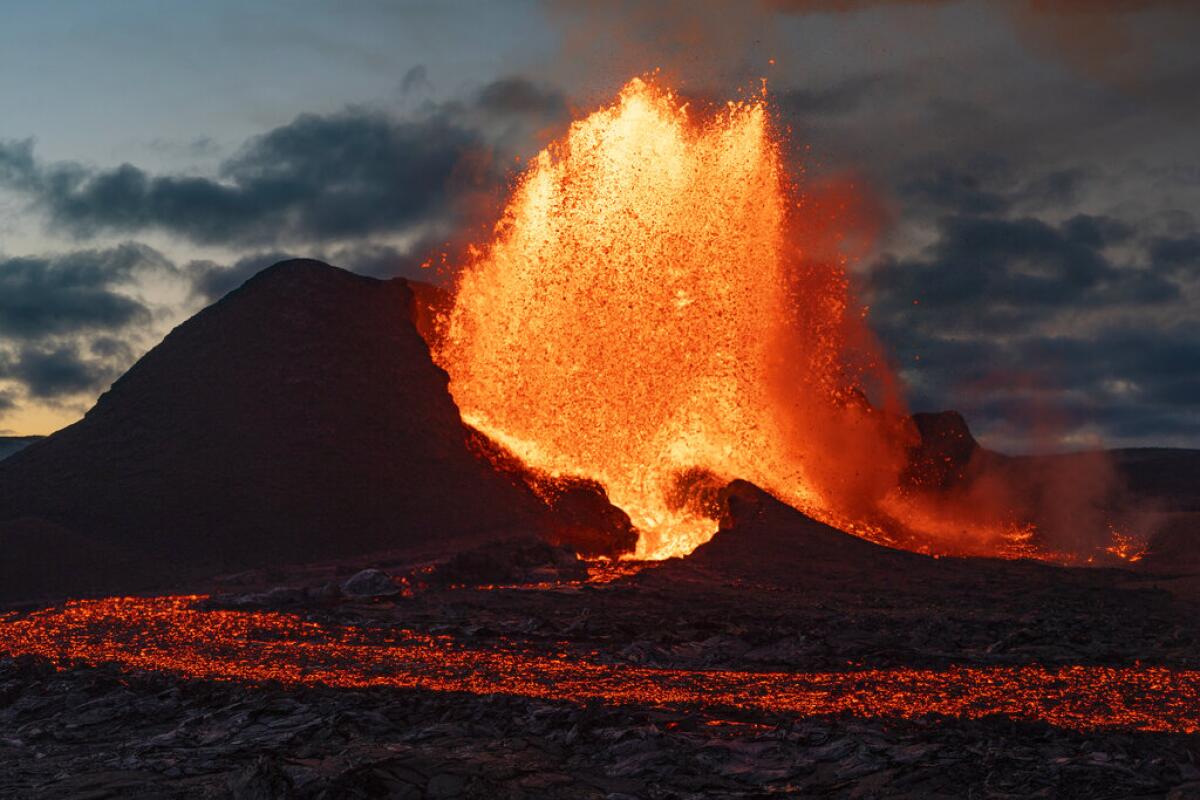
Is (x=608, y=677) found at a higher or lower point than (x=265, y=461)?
lower

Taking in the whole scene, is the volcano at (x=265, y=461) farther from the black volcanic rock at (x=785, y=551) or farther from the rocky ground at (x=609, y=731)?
the rocky ground at (x=609, y=731)

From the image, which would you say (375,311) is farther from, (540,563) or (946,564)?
(946,564)

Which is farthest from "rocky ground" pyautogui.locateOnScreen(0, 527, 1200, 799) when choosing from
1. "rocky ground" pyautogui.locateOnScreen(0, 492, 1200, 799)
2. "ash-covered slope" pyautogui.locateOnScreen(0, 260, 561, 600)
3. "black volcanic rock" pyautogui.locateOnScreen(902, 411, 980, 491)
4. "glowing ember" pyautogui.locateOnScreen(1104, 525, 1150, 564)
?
"black volcanic rock" pyautogui.locateOnScreen(902, 411, 980, 491)

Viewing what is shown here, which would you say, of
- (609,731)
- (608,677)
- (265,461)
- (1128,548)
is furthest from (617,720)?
(1128,548)

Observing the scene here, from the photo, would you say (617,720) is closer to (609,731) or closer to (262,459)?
(609,731)

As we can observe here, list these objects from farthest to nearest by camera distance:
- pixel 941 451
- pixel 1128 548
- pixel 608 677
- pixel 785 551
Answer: pixel 941 451, pixel 1128 548, pixel 785 551, pixel 608 677

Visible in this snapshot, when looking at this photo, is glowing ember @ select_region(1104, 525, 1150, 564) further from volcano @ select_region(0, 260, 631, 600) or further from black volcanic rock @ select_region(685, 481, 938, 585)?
volcano @ select_region(0, 260, 631, 600)

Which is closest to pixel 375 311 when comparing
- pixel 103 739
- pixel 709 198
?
pixel 709 198
